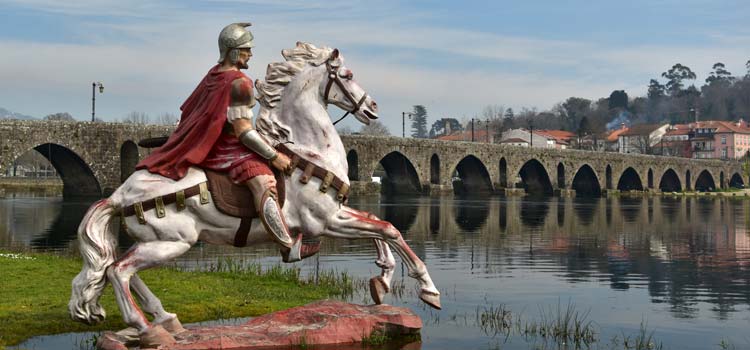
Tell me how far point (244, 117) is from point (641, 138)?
534 ft

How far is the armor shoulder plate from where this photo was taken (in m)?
7.76

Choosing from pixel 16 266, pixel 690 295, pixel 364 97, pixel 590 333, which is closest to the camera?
pixel 364 97

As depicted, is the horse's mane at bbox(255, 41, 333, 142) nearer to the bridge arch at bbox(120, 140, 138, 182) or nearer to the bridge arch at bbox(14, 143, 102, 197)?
the bridge arch at bbox(14, 143, 102, 197)

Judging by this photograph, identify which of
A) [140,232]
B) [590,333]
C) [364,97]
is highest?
[364,97]

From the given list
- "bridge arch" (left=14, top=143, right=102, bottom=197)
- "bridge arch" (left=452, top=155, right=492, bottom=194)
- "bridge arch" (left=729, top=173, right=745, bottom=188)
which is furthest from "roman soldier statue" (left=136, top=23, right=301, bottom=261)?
"bridge arch" (left=729, top=173, right=745, bottom=188)

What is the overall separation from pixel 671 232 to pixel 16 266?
2246 cm

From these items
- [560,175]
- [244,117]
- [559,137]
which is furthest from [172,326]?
[559,137]

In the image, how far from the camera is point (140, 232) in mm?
7520

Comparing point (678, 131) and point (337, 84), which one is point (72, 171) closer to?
point (337, 84)

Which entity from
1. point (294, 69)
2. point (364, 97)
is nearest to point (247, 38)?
point (294, 69)

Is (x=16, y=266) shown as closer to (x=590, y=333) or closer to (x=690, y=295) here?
(x=590, y=333)

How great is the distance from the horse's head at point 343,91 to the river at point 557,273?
2.46 metres

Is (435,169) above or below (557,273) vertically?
above

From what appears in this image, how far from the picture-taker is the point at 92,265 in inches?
293
